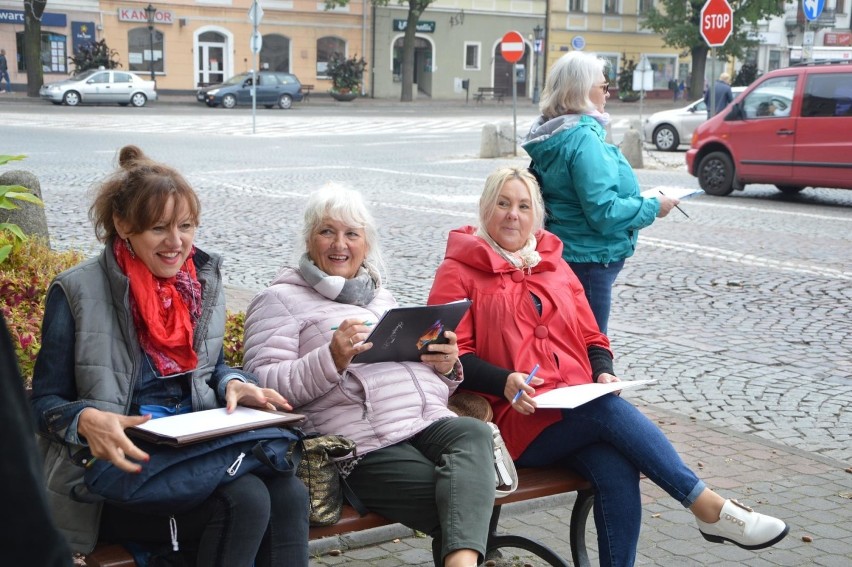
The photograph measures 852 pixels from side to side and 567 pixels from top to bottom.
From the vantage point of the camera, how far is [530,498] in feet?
12.1

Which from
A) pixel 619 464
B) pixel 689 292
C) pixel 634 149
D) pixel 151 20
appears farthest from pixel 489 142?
pixel 151 20

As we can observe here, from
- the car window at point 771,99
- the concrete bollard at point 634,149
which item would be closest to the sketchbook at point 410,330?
the car window at point 771,99

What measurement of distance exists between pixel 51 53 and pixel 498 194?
47672mm

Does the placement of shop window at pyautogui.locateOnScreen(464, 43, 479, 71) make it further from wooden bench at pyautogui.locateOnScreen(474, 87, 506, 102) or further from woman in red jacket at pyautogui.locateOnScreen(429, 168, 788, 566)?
woman in red jacket at pyautogui.locateOnScreen(429, 168, 788, 566)

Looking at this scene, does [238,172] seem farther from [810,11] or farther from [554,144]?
[554,144]

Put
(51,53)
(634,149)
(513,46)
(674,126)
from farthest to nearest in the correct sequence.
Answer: (51,53) → (674,126) → (513,46) → (634,149)

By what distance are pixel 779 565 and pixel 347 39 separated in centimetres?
5389

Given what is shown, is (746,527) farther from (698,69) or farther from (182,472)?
(698,69)

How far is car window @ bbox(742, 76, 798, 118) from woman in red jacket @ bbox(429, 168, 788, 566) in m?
12.9

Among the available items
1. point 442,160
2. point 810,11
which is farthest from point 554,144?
point 442,160

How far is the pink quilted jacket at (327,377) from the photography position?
3535 millimetres

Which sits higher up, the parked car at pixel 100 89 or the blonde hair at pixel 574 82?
the blonde hair at pixel 574 82

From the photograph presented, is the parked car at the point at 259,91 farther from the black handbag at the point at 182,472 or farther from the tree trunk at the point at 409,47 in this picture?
the black handbag at the point at 182,472

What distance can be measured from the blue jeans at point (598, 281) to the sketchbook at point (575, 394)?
1089 millimetres
